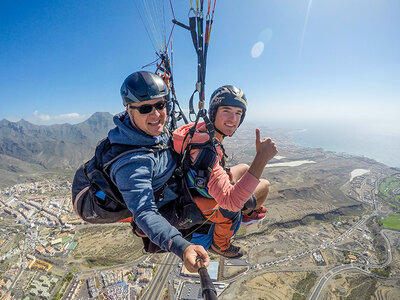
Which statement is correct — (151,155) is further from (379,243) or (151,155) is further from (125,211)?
(379,243)

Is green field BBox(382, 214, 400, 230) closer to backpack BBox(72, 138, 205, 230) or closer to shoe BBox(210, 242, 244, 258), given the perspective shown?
shoe BBox(210, 242, 244, 258)

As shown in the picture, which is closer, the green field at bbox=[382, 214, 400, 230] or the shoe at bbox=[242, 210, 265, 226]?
the shoe at bbox=[242, 210, 265, 226]

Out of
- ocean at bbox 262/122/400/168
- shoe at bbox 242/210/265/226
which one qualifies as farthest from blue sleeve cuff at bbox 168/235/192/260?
ocean at bbox 262/122/400/168

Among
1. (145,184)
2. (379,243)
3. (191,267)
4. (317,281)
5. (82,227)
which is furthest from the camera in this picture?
(82,227)

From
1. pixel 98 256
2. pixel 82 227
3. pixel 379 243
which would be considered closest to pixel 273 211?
pixel 379 243

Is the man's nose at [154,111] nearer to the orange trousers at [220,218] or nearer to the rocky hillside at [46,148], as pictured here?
the orange trousers at [220,218]

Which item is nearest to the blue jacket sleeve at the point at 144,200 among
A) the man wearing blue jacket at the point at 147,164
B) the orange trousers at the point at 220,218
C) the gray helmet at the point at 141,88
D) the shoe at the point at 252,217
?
the man wearing blue jacket at the point at 147,164
